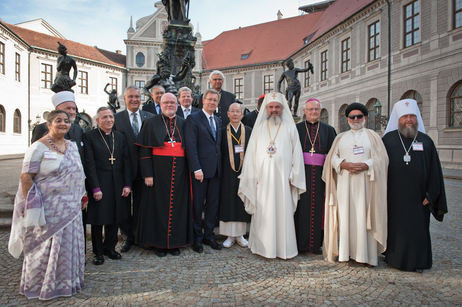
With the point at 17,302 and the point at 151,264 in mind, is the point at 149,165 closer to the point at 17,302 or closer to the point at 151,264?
the point at 151,264

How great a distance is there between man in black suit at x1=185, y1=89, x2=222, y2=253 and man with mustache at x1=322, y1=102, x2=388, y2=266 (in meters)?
1.44

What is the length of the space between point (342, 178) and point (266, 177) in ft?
2.99

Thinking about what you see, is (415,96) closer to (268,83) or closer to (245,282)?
(245,282)

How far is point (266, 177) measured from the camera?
381 centimetres

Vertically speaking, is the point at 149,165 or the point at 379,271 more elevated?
the point at 149,165

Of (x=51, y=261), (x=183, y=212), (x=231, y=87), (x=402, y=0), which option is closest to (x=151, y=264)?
(x=183, y=212)

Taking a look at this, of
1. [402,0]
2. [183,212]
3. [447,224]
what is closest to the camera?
[183,212]

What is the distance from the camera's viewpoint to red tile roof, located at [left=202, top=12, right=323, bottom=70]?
31.1 metres

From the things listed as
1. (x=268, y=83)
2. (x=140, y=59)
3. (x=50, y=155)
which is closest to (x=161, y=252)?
(x=50, y=155)

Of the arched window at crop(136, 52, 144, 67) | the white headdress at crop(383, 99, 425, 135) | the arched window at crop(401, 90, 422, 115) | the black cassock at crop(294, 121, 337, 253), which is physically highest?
the arched window at crop(136, 52, 144, 67)

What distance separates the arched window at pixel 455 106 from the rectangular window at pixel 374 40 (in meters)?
5.92

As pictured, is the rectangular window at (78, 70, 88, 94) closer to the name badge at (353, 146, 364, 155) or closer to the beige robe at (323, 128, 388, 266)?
the beige robe at (323, 128, 388, 266)

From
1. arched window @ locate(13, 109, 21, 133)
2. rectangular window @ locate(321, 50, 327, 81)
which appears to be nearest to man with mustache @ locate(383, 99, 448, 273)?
rectangular window @ locate(321, 50, 327, 81)

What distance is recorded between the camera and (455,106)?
13398 millimetres
